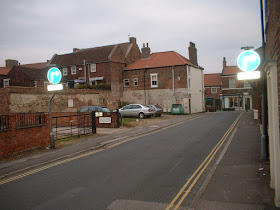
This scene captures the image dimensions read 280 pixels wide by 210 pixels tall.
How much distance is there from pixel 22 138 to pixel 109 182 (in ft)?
19.8

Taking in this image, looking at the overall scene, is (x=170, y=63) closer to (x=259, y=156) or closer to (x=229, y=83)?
(x=229, y=83)

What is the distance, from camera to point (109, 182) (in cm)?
698

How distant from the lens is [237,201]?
17.8ft

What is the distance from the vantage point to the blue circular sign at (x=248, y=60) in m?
6.38

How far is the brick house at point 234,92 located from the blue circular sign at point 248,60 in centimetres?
4960

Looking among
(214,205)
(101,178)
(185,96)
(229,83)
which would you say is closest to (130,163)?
(101,178)

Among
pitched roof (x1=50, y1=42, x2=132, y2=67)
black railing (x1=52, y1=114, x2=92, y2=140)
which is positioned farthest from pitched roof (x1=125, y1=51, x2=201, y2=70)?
black railing (x1=52, y1=114, x2=92, y2=140)

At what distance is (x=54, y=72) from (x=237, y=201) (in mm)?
9557

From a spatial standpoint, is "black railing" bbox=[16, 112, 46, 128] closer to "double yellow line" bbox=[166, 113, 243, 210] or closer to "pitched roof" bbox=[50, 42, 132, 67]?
"double yellow line" bbox=[166, 113, 243, 210]

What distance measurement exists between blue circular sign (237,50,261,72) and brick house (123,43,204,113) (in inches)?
1215

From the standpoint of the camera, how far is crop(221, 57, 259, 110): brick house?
53119mm

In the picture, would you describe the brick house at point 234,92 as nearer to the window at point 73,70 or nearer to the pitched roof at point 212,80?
the pitched roof at point 212,80

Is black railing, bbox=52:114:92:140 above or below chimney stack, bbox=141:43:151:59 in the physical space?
below

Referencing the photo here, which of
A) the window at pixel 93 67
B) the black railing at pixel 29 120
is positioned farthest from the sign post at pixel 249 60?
the window at pixel 93 67
